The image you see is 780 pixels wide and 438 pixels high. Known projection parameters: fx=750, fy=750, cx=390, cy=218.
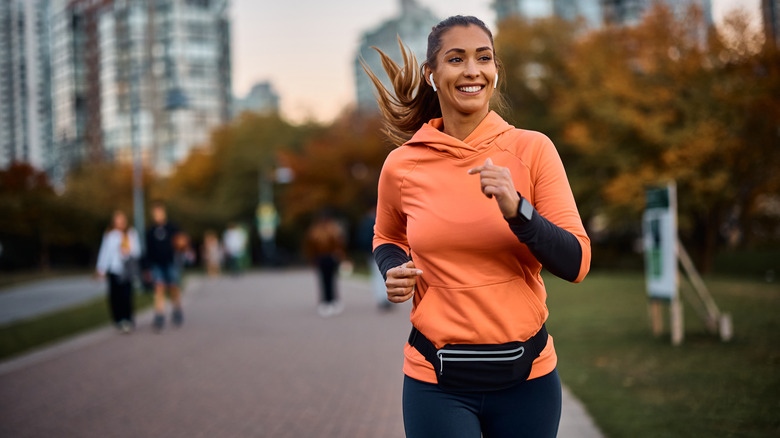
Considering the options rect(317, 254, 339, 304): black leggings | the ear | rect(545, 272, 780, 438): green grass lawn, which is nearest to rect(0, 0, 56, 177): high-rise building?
rect(317, 254, 339, 304): black leggings

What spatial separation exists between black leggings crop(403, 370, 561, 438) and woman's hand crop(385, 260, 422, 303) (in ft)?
0.92

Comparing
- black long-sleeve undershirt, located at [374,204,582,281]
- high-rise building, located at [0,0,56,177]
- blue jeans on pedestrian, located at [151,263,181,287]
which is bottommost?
blue jeans on pedestrian, located at [151,263,181,287]

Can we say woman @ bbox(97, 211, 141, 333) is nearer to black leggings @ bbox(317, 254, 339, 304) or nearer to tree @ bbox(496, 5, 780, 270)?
black leggings @ bbox(317, 254, 339, 304)

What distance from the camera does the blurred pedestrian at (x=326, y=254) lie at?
14609 mm

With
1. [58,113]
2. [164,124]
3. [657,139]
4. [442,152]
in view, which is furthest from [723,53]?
[58,113]

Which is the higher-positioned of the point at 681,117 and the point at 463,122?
the point at 681,117

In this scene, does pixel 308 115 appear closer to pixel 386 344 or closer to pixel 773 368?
pixel 386 344

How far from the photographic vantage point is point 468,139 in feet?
7.12

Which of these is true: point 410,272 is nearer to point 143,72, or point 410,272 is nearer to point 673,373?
point 673,373

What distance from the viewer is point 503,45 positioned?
34.8 metres

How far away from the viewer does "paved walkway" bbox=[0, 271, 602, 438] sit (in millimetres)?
5832

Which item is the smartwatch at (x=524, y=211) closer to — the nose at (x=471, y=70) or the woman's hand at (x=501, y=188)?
the woman's hand at (x=501, y=188)

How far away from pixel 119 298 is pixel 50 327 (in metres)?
1.93

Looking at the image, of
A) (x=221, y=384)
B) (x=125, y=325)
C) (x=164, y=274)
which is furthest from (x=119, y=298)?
(x=221, y=384)
